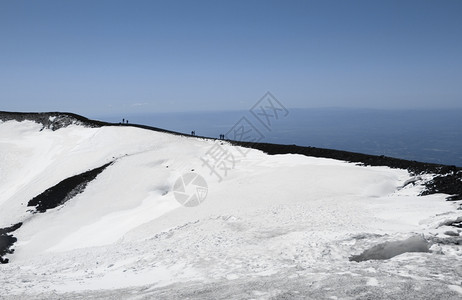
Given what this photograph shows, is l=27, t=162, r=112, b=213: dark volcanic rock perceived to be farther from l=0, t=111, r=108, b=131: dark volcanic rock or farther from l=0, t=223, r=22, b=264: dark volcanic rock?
l=0, t=111, r=108, b=131: dark volcanic rock

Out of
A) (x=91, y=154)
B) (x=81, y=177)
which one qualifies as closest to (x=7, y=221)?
(x=81, y=177)

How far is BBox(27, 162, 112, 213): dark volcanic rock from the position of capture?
107ft

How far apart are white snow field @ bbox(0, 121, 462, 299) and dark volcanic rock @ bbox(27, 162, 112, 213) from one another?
3.87 ft

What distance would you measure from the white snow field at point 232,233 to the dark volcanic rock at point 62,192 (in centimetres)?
118

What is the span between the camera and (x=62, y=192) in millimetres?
34625

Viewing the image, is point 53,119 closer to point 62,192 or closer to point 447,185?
point 62,192

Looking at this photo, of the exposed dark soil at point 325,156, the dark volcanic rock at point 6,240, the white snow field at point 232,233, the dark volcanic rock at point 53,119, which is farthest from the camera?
the dark volcanic rock at point 53,119

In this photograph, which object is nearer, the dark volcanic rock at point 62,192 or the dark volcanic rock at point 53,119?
the dark volcanic rock at point 62,192

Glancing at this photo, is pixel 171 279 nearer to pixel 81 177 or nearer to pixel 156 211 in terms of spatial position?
pixel 156 211

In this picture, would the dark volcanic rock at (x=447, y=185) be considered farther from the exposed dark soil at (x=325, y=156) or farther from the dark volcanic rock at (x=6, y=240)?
the dark volcanic rock at (x=6, y=240)

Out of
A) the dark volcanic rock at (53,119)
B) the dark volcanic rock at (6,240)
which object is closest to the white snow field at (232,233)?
the dark volcanic rock at (6,240)

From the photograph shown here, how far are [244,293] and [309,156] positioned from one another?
103 ft

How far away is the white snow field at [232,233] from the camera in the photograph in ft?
29.7

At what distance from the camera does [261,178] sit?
30.8 metres
